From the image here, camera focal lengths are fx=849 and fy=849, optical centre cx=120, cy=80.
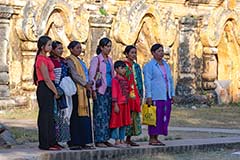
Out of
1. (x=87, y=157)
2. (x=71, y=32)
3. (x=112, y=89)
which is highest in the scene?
(x=71, y=32)

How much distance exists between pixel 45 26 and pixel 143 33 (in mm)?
4196

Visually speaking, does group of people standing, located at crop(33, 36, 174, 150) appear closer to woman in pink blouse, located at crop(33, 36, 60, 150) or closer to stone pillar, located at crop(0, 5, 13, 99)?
woman in pink blouse, located at crop(33, 36, 60, 150)

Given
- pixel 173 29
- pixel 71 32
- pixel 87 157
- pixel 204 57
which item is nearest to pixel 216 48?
pixel 204 57

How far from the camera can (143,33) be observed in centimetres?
2364

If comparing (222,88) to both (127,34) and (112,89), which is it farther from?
(112,89)

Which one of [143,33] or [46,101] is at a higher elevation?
[143,33]

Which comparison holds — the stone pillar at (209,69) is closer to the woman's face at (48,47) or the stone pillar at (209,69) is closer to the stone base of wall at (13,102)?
the stone base of wall at (13,102)

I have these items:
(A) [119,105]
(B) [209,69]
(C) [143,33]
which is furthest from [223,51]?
(A) [119,105]

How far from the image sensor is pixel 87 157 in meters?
11.8

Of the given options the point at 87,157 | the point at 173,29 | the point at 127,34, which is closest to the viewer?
the point at 87,157

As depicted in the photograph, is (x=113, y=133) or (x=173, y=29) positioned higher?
(x=173, y=29)

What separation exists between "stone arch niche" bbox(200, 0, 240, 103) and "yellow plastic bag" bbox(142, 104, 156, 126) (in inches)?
485

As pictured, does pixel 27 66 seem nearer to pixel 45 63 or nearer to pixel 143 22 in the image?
pixel 143 22

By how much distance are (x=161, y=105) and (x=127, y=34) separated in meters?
9.42
